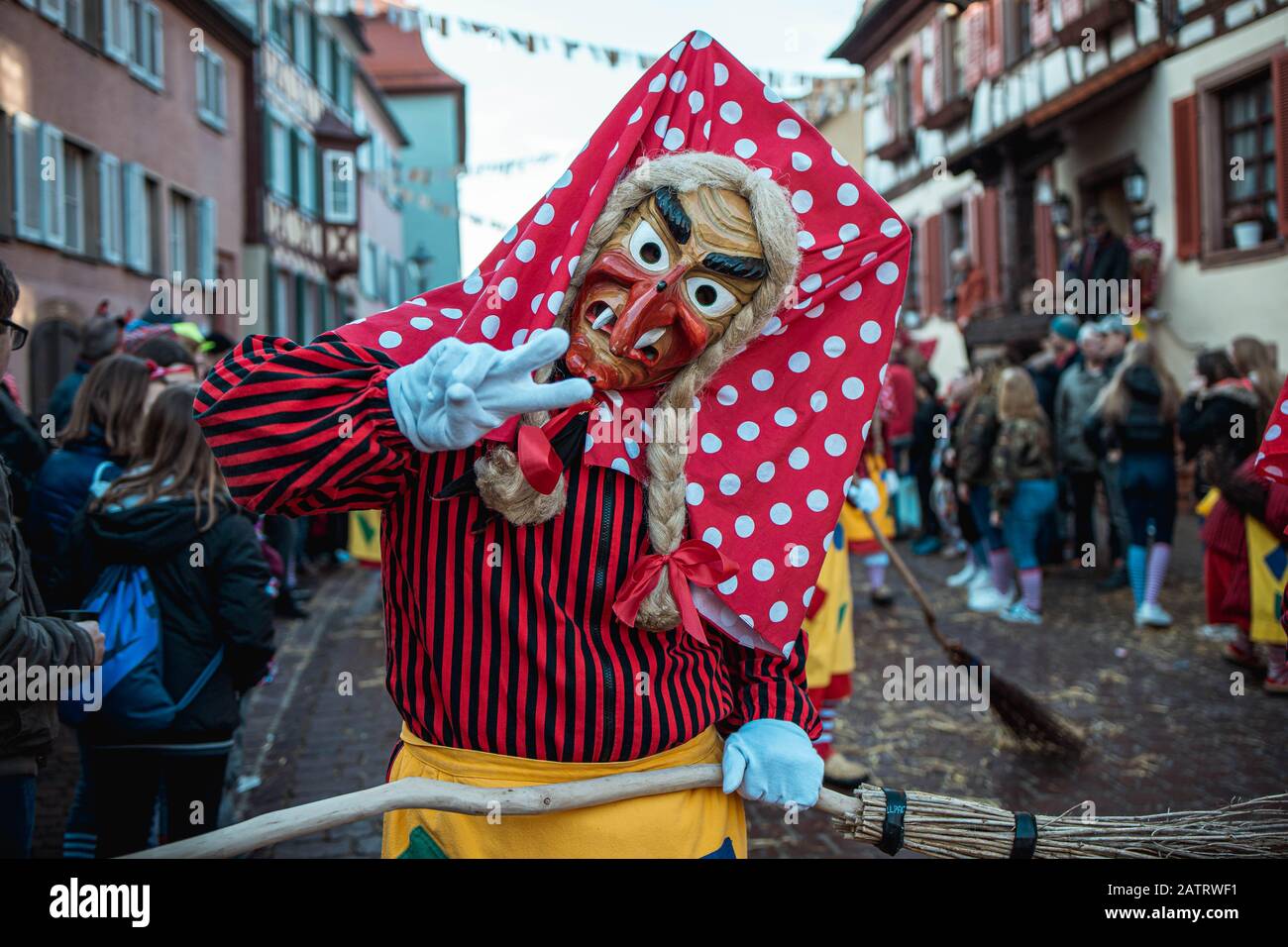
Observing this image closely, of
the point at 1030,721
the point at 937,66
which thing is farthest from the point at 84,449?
the point at 937,66

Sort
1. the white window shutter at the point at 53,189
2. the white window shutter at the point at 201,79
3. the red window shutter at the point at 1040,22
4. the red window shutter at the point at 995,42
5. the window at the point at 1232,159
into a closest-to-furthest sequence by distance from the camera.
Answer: the window at the point at 1232,159 → the white window shutter at the point at 53,189 → the red window shutter at the point at 1040,22 → the white window shutter at the point at 201,79 → the red window shutter at the point at 995,42

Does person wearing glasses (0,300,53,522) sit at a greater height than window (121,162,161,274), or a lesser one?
lesser

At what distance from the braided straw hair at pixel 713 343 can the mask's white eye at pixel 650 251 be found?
0.16ft

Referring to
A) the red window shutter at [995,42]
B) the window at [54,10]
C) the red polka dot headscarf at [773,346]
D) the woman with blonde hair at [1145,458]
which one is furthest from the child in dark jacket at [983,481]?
the red window shutter at [995,42]

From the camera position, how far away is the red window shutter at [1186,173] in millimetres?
12844

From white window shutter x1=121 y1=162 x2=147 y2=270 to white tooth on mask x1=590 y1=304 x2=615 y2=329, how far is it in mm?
14324

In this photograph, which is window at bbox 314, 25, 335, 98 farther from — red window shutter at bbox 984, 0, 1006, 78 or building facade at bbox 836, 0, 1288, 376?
red window shutter at bbox 984, 0, 1006, 78

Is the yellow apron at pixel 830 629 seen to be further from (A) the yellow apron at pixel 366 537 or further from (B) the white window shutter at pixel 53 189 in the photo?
(B) the white window shutter at pixel 53 189

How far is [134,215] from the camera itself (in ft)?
47.9

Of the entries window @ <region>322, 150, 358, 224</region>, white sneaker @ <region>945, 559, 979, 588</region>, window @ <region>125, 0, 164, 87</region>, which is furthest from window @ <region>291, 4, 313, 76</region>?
white sneaker @ <region>945, 559, 979, 588</region>

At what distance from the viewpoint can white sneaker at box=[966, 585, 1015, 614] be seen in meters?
8.68

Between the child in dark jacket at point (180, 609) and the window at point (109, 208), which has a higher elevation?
the window at point (109, 208)

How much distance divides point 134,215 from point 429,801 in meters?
14.7
